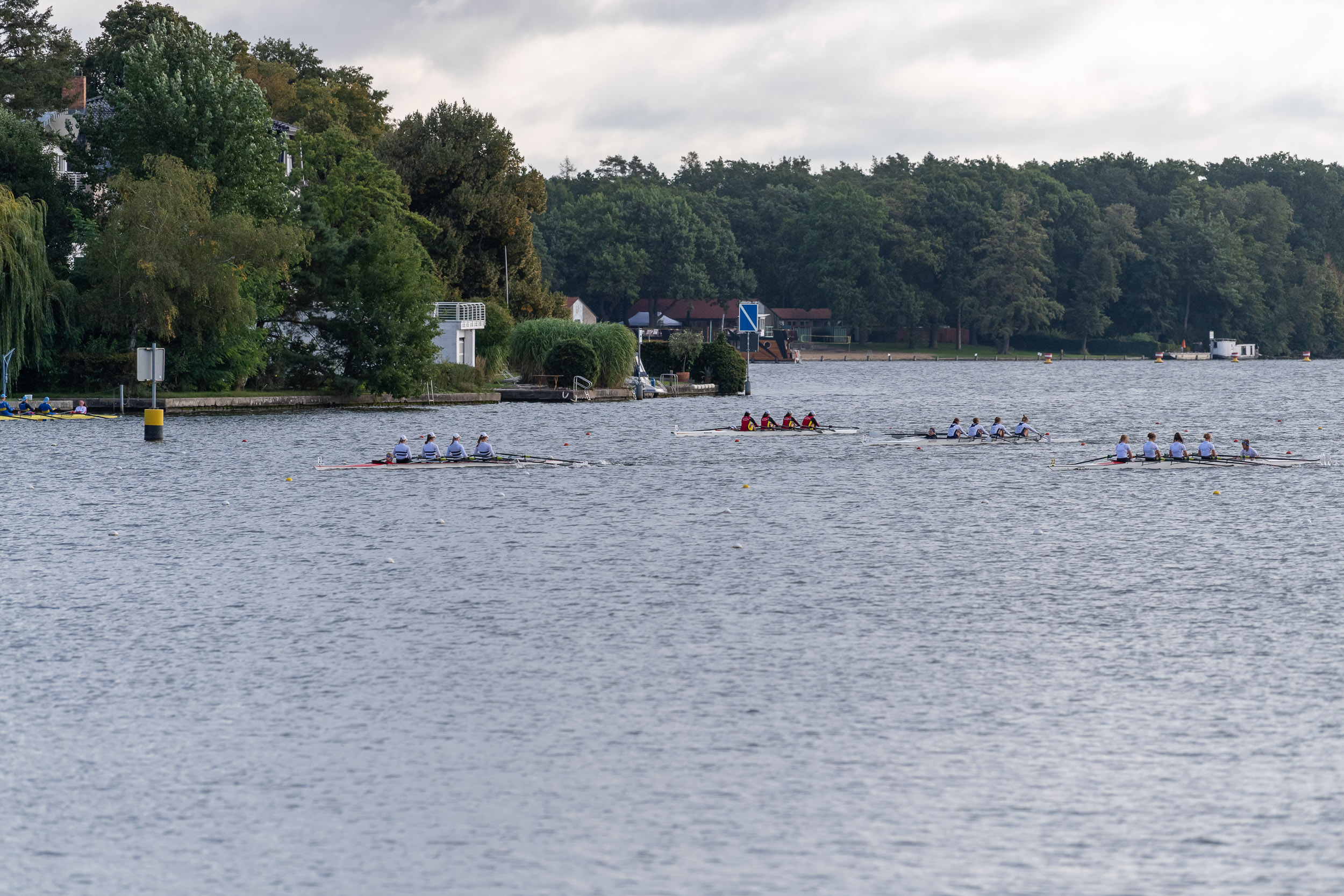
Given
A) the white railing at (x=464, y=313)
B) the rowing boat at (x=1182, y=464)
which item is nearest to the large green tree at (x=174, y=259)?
the white railing at (x=464, y=313)

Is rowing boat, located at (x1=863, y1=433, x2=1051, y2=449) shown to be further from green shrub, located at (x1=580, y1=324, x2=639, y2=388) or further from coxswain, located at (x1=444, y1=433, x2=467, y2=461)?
green shrub, located at (x1=580, y1=324, x2=639, y2=388)

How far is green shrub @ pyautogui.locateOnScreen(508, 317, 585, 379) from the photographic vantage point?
95062 millimetres

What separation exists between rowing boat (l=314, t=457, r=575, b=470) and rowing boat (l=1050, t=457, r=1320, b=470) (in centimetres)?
1862

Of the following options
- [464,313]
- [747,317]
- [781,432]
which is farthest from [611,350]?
[747,317]

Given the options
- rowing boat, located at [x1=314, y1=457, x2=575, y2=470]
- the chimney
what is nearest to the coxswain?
rowing boat, located at [x1=314, y1=457, x2=575, y2=470]

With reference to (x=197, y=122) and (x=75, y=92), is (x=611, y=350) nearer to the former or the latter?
(x=197, y=122)

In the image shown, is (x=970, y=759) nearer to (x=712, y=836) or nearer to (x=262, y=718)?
(x=712, y=836)

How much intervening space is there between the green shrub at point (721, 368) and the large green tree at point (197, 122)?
38.1 metres

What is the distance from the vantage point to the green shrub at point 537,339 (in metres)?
95.1

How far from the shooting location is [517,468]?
4956cm

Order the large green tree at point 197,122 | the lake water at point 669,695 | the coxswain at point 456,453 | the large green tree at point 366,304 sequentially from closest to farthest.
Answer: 1. the lake water at point 669,695
2. the coxswain at point 456,453
3. the large green tree at point 197,122
4. the large green tree at point 366,304

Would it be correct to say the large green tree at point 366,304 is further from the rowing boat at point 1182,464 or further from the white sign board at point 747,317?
the white sign board at point 747,317

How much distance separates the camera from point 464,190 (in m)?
106

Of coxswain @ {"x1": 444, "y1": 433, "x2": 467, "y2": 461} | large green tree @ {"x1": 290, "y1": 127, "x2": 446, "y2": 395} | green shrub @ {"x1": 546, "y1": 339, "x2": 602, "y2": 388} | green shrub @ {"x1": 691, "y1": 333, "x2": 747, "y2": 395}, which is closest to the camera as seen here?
coxswain @ {"x1": 444, "y1": 433, "x2": 467, "y2": 461}
